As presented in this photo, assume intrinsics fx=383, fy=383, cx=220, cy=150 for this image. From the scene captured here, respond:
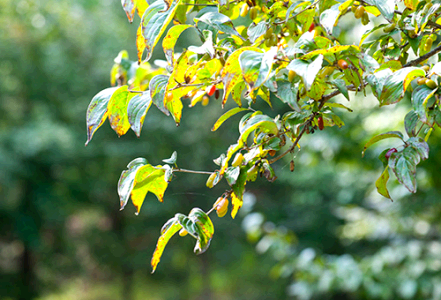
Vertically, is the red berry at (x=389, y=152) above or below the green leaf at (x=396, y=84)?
below

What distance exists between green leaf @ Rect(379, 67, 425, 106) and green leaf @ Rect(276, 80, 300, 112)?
0.36 feet

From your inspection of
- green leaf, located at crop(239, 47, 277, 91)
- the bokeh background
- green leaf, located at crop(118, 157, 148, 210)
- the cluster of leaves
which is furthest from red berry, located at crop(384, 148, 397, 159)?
the bokeh background

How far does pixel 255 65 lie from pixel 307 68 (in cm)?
6

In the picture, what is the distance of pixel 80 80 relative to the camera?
6531mm

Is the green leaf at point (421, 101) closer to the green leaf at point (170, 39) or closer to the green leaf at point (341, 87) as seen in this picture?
the green leaf at point (341, 87)

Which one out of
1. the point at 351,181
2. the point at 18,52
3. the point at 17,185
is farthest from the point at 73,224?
the point at 351,181

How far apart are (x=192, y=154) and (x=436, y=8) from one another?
6549 mm

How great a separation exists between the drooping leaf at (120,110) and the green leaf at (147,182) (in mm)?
65

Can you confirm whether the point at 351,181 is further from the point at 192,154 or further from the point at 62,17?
the point at 62,17

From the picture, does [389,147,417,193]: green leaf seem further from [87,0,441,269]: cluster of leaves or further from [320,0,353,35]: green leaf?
[320,0,353,35]: green leaf

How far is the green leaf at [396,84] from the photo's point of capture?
1.53ft

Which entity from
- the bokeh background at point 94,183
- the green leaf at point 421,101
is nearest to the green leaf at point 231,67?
the green leaf at point 421,101

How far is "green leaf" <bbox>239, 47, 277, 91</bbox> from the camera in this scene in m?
0.41

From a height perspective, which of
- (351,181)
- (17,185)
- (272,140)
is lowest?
(17,185)
